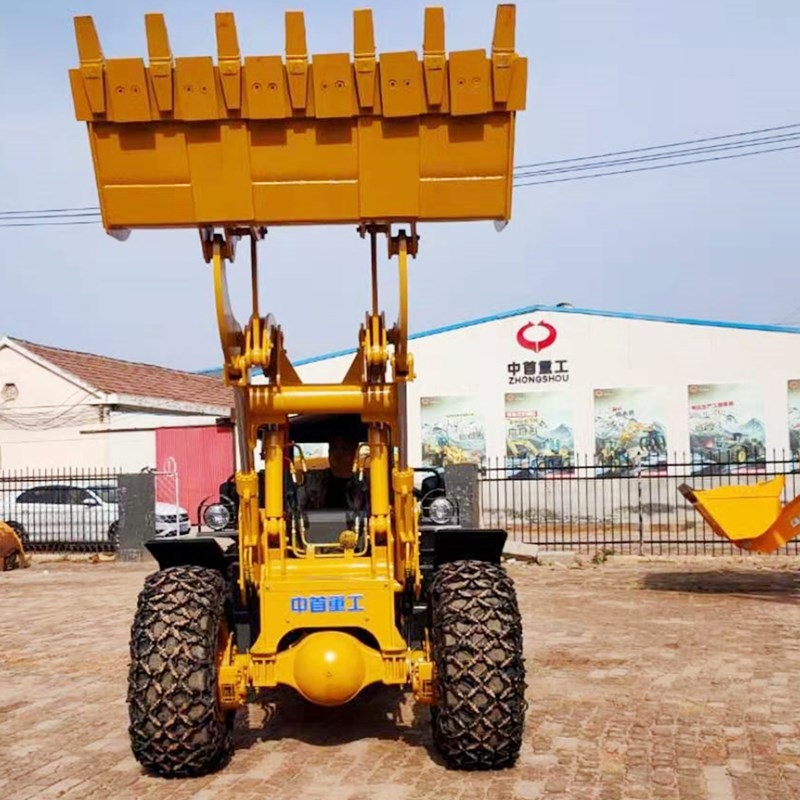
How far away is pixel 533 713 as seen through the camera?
21.5ft

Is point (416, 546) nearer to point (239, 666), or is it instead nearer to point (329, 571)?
point (329, 571)

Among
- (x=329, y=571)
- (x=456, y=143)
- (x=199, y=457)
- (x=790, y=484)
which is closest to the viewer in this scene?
(x=456, y=143)

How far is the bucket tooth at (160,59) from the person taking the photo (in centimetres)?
471

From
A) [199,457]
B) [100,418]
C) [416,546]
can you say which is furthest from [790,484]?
[416,546]

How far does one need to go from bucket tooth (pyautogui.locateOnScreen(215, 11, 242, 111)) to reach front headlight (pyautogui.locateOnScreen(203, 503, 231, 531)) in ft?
8.38

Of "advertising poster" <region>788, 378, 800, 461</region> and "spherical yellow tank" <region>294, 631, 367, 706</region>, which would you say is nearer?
"spherical yellow tank" <region>294, 631, 367, 706</region>

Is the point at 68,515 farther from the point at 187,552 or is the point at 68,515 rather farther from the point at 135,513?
the point at 187,552

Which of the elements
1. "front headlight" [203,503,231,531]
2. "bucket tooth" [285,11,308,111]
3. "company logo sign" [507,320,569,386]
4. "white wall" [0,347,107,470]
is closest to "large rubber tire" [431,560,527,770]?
"front headlight" [203,503,231,531]

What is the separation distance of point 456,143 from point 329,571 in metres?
2.34

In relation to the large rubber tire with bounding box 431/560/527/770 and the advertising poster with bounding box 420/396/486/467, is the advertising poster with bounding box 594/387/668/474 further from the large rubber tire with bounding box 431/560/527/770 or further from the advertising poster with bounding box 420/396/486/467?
the large rubber tire with bounding box 431/560/527/770

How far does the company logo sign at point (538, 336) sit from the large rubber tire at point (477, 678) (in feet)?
66.2

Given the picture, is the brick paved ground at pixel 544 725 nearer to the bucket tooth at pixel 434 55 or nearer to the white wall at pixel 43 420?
the bucket tooth at pixel 434 55

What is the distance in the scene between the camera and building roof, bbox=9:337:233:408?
2895cm

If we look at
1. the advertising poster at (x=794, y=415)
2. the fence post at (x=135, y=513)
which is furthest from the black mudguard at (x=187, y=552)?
the advertising poster at (x=794, y=415)
